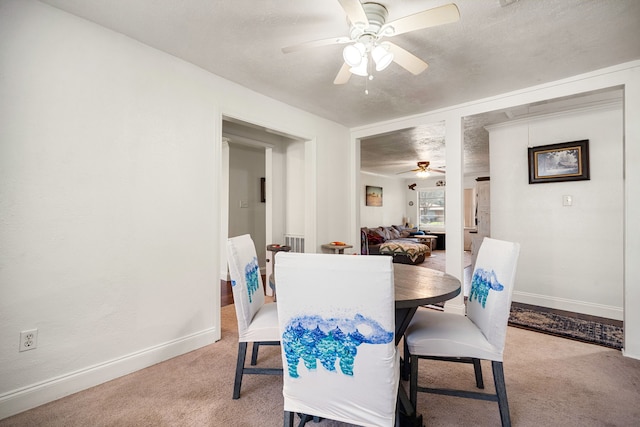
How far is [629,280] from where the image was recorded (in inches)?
93.1

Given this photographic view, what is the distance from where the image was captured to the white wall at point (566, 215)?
3.19m

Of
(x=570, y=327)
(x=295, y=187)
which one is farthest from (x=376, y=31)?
(x=570, y=327)

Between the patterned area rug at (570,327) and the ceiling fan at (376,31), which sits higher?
the ceiling fan at (376,31)

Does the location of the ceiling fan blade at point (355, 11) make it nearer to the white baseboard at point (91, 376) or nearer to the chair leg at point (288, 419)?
the chair leg at point (288, 419)

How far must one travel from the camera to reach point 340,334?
3.64ft

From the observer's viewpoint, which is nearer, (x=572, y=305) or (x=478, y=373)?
(x=478, y=373)

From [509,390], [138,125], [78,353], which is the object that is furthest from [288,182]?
[509,390]

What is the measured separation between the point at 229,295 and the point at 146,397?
2206 mm

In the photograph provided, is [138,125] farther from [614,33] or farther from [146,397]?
[614,33]

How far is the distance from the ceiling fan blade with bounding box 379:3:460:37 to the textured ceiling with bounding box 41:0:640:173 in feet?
0.68

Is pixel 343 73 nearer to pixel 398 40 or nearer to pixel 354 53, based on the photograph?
pixel 354 53

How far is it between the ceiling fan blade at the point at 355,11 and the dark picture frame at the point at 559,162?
10.1ft

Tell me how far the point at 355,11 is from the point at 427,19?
1.21 ft

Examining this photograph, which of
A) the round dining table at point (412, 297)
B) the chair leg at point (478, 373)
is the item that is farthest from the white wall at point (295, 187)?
the chair leg at point (478, 373)
